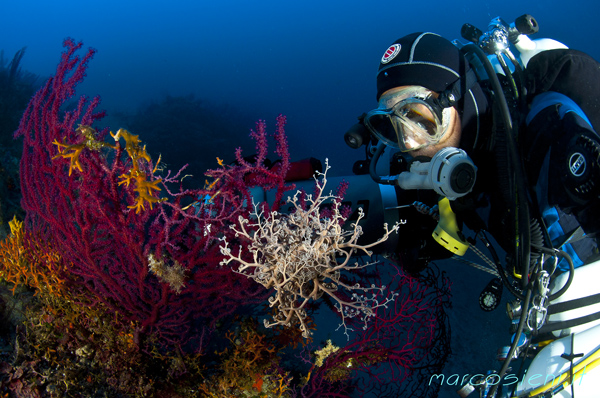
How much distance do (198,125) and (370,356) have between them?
11051mm

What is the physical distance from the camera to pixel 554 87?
2.04 meters

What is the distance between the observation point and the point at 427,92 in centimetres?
232

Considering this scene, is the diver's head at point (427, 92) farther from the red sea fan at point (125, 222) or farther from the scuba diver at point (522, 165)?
the red sea fan at point (125, 222)

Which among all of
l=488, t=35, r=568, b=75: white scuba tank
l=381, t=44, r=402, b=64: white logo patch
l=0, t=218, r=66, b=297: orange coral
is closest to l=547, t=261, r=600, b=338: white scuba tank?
l=488, t=35, r=568, b=75: white scuba tank


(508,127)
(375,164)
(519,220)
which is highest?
(508,127)

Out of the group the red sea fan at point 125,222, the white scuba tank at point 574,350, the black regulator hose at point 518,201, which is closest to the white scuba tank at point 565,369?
the white scuba tank at point 574,350

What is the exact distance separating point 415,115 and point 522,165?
0.82 m

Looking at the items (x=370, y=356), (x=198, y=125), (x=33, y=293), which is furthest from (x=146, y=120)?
(x=370, y=356)

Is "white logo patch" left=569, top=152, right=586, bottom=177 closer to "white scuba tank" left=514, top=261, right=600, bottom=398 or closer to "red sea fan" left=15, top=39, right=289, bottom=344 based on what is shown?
"white scuba tank" left=514, top=261, right=600, bottom=398

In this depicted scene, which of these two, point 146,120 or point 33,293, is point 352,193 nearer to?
point 33,293

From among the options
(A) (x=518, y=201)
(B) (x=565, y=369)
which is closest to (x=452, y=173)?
(A) (x=518, y=201)

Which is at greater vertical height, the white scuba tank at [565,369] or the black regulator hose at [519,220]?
the black regulator hose at [519,220]

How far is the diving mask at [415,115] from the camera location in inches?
90.4

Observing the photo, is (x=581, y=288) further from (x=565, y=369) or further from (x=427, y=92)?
(x=427, y=92)
